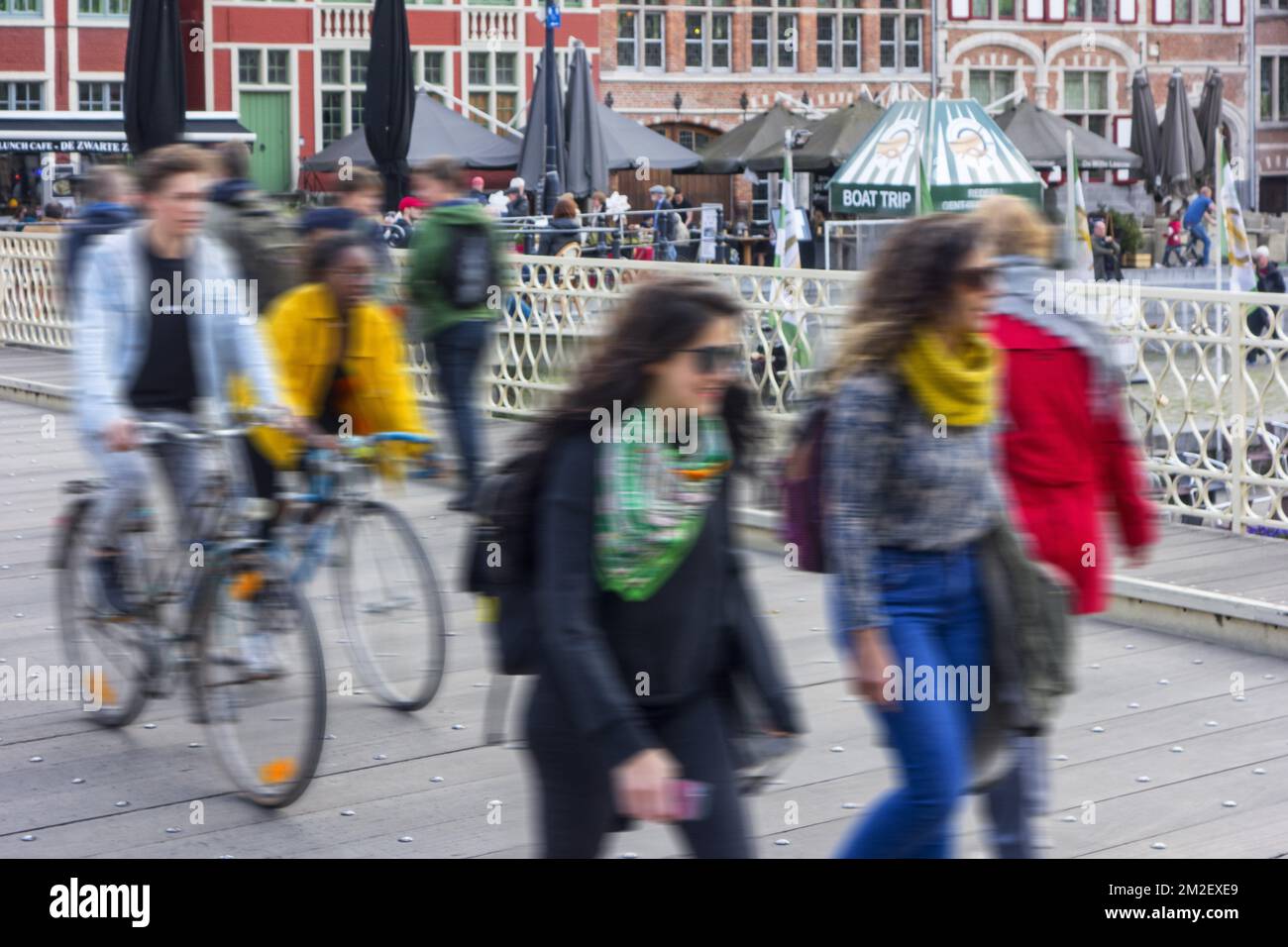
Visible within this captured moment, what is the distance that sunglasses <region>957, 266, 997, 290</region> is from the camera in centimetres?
399

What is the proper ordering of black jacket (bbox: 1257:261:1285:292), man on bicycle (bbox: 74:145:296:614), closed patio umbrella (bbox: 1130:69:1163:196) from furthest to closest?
closed patio umbrella (bbox: 1130:69:1163:196)
black jacket (bbox: 1257:261:1285:292)
man on bicycle (bbox: 74:145:296:614)

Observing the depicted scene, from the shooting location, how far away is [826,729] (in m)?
6.31

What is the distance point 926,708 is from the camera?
3.79 metres

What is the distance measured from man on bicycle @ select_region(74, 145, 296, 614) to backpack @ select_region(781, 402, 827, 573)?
7.44 feet

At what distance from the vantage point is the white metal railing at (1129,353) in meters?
8.88

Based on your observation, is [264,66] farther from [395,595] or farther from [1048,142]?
[395,595]

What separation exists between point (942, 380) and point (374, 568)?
2917 millimetres

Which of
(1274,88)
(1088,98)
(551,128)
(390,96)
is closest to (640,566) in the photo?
(390,96)

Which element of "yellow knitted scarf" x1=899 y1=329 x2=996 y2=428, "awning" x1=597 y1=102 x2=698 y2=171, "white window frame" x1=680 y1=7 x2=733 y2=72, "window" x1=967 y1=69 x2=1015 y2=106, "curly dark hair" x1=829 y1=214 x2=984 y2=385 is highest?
"white window frame" x1=680 y1=7 x2=733 y2=72

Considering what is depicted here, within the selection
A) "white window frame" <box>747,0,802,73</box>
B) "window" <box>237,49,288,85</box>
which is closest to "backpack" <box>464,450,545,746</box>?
"window" <box>237,49,288,85</box>

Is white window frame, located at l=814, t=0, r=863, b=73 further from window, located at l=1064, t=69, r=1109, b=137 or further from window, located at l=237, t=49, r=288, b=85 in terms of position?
window, located at l=237, t=49, r=288, b=85
